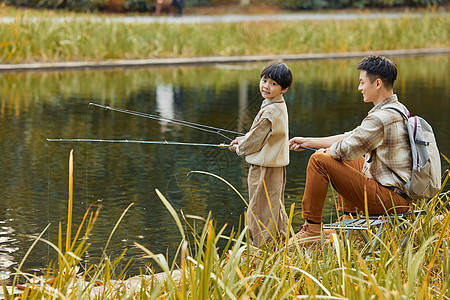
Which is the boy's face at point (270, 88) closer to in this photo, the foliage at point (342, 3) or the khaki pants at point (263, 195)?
the khaki pants at point (263, 195)

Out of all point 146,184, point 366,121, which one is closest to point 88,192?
point 146,184

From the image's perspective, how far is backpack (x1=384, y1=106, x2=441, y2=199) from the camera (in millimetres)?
5207

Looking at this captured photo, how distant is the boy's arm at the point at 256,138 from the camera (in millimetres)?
5613

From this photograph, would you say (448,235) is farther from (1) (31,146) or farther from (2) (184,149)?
(1) (31,146)

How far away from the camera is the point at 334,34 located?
23.4m

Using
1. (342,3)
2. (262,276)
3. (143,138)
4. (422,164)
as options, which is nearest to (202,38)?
(143,138)

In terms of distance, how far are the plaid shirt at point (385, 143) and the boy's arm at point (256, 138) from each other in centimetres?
50

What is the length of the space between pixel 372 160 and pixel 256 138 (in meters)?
0.73

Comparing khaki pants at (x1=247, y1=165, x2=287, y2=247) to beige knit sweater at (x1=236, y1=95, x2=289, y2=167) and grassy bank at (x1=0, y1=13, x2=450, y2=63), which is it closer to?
beige knit sweater at (x1=236, y1=95, x2=289, y2=167)

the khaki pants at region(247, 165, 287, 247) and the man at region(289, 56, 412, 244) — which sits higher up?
the man at region(289, 56, 412, 244)

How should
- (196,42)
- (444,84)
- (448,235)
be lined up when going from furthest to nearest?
(196,42) < (444,84) < (448,235)

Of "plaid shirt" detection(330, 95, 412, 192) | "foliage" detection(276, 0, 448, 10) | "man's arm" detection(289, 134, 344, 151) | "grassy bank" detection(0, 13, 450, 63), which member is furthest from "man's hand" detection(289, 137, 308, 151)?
"foliage" detection(276, 0, 448, 10)

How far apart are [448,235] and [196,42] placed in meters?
16.1

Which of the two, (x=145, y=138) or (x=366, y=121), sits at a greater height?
(x=366, y=121)
